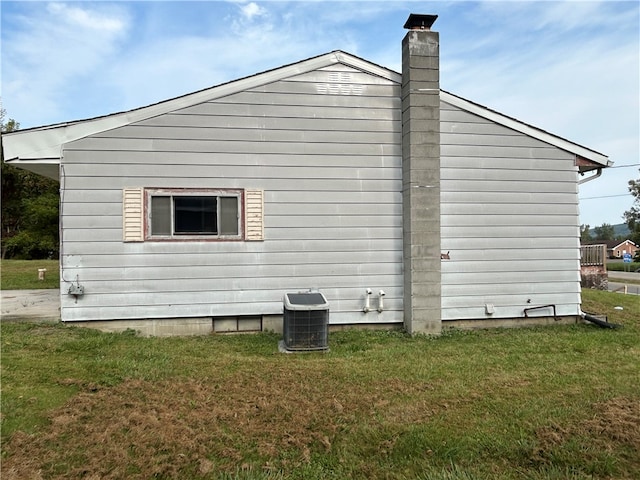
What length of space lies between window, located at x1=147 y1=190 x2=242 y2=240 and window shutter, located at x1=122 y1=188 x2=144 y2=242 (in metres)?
0.11

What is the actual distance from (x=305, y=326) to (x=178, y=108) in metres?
3.89

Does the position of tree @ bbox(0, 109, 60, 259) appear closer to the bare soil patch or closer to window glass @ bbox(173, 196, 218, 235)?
window glass @ bbox(173, 196, 218, 235)

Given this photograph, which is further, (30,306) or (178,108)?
(30,306)

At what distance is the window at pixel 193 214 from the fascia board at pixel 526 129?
13.1 feet

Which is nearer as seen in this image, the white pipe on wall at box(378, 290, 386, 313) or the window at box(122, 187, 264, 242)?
the window at box(122, 187, 264, 242)

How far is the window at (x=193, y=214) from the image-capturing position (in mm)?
→ 6648

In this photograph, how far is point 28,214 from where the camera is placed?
26297 millimetres

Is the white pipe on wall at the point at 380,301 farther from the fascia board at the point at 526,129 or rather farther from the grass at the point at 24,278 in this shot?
the grass at the point at 24,278

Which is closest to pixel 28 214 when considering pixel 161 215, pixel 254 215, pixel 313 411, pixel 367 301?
pixel 161 215

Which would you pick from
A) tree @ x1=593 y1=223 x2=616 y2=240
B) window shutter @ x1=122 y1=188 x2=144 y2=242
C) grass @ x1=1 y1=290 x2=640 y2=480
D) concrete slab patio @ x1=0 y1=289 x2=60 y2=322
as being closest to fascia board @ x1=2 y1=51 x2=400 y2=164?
window shutter @ x1=122 y1=188 x2=144 y2=242

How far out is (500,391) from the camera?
13.8 feet

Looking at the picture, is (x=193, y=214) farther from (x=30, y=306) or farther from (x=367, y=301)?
(x=30, y=306)

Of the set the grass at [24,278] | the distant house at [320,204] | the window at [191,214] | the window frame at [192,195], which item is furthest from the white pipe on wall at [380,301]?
the grass at [24,278]

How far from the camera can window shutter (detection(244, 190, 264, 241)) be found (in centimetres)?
682
